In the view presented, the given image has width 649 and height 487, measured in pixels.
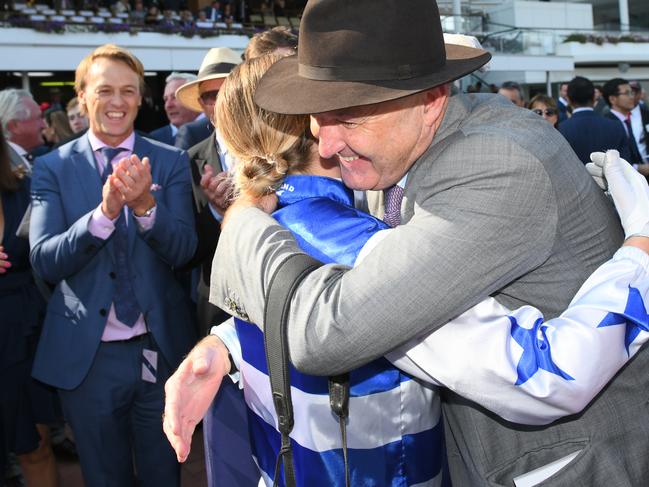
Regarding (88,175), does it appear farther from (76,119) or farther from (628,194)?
(76,119)

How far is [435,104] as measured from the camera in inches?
50.2

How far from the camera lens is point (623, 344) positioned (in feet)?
3.75

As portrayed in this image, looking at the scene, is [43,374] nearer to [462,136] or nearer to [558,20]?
[462,136]

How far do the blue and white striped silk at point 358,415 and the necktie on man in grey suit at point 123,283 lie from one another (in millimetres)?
1370

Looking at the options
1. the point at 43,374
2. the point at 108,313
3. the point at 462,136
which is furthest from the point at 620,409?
the point at 43,374

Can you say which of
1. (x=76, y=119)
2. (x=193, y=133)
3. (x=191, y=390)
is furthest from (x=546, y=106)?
(x=191, y=390)

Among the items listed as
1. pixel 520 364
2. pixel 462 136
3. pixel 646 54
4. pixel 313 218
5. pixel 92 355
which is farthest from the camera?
pixel 646 54

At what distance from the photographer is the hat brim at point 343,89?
117cm

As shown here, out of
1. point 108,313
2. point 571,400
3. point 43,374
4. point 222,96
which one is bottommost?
point 43,374

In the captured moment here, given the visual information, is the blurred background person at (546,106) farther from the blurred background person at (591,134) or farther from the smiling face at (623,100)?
the blurred background person at (591,134)

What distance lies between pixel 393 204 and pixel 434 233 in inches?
12.7

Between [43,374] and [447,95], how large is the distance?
1923mm

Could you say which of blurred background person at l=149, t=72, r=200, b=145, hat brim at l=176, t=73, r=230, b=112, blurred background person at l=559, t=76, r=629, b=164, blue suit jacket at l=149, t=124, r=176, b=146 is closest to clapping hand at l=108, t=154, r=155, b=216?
hat brim at l=176, t=73, r=230, b=112

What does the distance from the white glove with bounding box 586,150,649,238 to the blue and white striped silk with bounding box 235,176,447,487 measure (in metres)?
0.47
